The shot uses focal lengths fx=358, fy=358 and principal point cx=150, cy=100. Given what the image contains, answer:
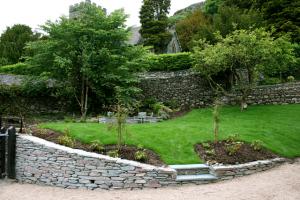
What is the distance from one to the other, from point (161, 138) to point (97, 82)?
7699mm

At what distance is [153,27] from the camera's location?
3431 centimetres

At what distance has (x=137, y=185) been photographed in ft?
33.9

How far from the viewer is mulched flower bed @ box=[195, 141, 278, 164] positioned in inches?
444

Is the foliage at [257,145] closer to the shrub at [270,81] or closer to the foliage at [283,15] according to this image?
the shrub at [270,81]

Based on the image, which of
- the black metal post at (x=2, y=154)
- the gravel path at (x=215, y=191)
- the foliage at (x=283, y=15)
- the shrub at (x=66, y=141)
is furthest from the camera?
the foliage at (x=283, y=15)

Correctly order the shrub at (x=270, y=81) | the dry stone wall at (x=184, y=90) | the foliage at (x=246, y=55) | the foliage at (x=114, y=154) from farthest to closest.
Result: 1. the shrub at (x=270, y=81)
2. the dry stone wall at (x=184, y=90)
3. the foliage at (x=246, y=55)
4. the foliage at (x=114, y=154)

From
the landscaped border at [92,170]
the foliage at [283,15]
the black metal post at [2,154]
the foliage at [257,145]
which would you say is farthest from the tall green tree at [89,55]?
the foliage at [283,15]

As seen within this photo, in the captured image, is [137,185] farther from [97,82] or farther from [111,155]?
[97,82]

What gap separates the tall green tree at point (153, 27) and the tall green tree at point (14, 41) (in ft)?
44.3

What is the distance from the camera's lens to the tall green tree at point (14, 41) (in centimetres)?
3906

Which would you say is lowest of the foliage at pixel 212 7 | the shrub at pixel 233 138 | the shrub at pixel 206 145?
the shrub at pixel 206 145

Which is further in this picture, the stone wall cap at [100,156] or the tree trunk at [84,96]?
the tree trunk at [84,96]

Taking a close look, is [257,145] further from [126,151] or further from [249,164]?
[126,151]

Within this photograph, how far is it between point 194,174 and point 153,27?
999 inches
